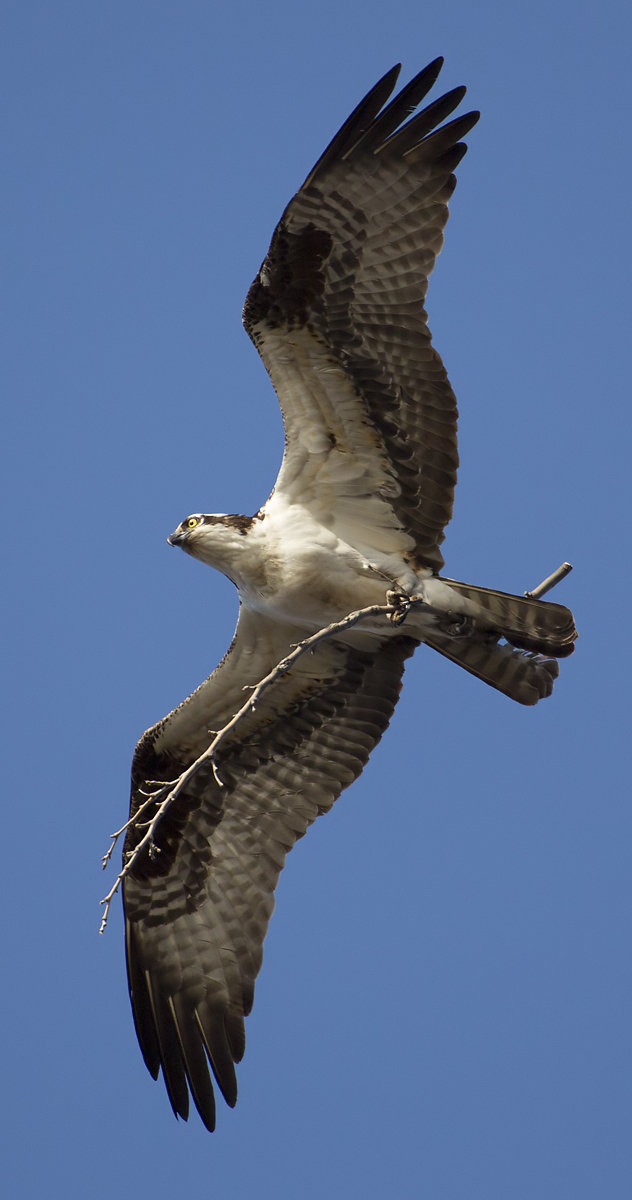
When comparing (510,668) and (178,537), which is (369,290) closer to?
(178,537)

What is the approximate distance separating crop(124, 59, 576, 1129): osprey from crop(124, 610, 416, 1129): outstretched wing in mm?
12

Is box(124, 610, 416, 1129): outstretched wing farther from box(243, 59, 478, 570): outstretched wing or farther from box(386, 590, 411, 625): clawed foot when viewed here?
box(243, 59, 478, 570): outstretched wing

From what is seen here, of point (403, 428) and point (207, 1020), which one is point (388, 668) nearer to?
point (403, 428)

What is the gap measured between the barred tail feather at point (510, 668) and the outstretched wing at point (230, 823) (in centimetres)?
59

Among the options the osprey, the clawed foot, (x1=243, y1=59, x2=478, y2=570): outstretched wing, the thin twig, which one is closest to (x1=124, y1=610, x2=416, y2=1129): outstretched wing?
the osprey

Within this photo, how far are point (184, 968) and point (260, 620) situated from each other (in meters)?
2.18

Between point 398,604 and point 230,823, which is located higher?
point 398,604

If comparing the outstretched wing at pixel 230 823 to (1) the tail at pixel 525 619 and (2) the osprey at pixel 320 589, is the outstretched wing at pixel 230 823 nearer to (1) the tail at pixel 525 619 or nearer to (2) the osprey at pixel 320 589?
(2) the osprey at pixel 320 589

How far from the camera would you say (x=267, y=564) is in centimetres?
Result: 735

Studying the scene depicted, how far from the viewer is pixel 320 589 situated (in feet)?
24.4

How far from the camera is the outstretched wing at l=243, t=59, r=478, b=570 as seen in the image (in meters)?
6.99

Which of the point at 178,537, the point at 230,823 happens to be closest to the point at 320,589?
the point at 178,537

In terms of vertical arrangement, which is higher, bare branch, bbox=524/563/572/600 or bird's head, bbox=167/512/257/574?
bird's head, bbox=167/512/257/574

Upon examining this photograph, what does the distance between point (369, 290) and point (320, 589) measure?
1632mm
